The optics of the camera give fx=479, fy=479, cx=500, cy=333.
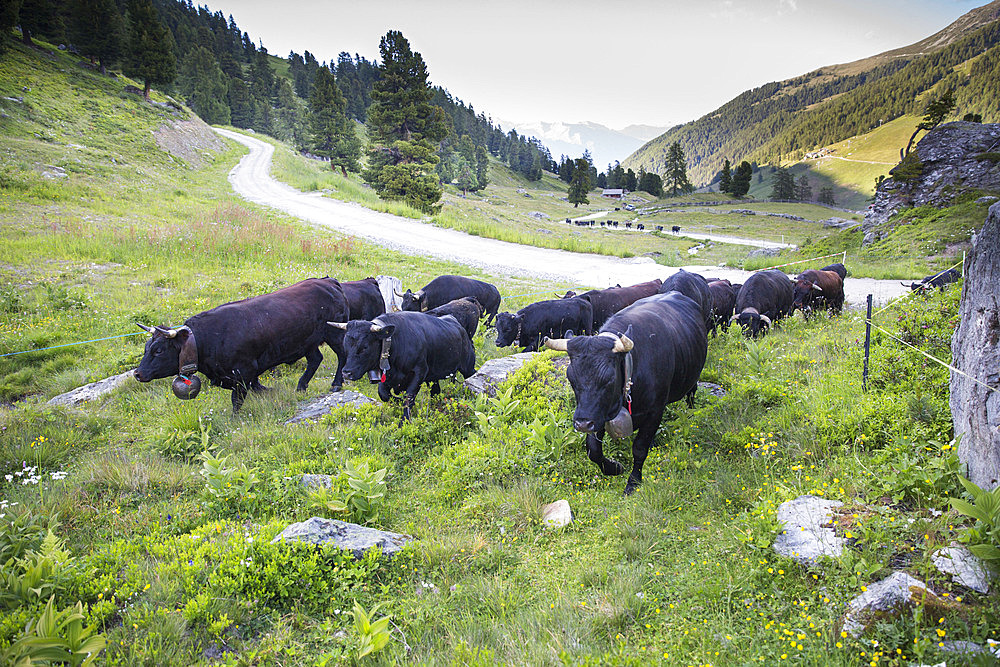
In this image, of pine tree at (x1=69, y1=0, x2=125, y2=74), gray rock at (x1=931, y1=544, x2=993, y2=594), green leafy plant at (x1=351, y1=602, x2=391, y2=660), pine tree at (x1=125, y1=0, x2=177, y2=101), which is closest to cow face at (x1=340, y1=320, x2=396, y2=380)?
green leafy plant at (x1=351, y1=602, x2=391, y2=660)

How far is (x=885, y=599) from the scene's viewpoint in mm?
3373

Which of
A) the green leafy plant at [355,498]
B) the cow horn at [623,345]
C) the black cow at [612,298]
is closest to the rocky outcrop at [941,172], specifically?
the black cow at [612,298]

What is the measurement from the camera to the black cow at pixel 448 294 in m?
12.7

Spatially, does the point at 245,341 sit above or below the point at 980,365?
below

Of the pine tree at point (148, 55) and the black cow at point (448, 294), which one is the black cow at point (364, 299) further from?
the pine tree at point (148, 55)

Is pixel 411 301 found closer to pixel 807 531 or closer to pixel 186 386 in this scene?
pixel 186 386

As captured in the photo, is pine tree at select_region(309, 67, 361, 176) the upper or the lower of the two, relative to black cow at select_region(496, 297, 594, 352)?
upper

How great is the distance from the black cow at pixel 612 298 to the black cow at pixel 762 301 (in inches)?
83.9

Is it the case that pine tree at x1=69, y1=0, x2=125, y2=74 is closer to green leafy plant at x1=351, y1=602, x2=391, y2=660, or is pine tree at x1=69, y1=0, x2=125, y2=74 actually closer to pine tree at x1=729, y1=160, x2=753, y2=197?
green leafy plant at x1=351, y1=602, x2=391, y2=660

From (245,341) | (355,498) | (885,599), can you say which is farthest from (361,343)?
(885,599)

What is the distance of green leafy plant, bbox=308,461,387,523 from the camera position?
5398mm

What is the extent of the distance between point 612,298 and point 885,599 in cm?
923

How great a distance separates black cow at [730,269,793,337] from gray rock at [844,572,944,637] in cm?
845

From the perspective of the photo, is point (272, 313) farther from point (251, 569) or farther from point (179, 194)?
point (179, 194)
